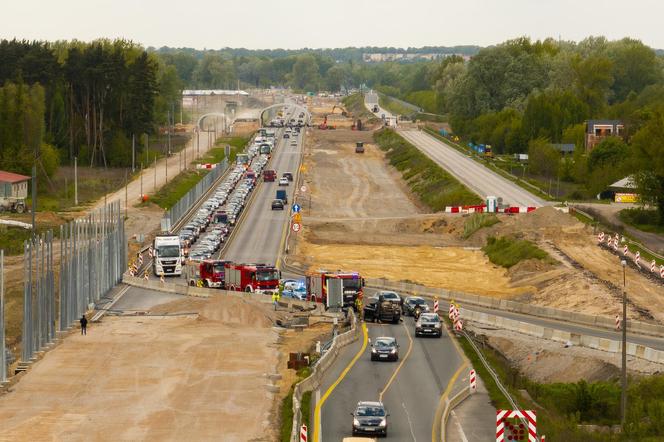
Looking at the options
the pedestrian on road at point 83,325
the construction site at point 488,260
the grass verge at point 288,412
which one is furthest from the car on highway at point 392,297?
the grass verge at point 288,412

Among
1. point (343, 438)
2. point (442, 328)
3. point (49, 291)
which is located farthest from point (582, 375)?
point (49, 291)

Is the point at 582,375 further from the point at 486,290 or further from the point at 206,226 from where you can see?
the point at 206,226

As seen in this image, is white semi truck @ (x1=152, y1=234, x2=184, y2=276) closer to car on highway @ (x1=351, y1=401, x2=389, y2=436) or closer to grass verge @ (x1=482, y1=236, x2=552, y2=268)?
grass verge @ (x1=482, y1=236, x2=552, y2=268)

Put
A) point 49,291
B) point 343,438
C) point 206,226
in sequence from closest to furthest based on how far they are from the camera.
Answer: point 343,438 < point 49,291 < point 206,226

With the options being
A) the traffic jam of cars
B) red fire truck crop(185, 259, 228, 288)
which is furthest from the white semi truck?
the traffic jam of cars

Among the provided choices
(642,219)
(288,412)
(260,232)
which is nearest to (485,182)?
(642,219)

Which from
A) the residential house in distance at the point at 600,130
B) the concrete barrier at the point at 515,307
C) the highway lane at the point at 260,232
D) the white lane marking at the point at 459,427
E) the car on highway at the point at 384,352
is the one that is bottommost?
the highway lane at the point at 260,232

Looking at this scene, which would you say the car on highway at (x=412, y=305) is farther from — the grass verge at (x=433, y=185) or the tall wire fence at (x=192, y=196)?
the grass verge at (x=433, y=185)
